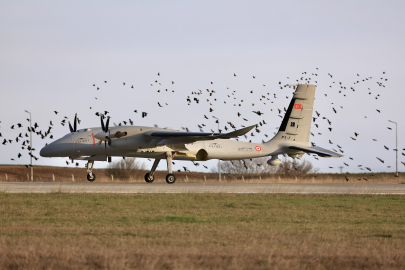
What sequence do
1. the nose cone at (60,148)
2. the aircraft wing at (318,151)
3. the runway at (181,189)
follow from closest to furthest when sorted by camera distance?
1. the runway at (181,189)
2. the nose cone at (60,148)
3. the aircraft wing at (318,151)

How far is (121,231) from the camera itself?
36.5ft

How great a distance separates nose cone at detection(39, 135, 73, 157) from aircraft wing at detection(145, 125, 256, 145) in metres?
→ 5.68

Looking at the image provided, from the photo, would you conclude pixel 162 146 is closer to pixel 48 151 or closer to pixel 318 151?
pixel 48 151

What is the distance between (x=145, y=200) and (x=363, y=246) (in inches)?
470

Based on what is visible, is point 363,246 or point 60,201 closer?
point 363,246

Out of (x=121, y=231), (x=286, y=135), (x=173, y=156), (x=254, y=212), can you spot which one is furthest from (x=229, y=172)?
(x=121, y=231)

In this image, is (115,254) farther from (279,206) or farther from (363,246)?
(279,206)

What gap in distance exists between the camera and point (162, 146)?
115 feet

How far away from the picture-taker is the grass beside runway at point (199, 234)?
7.61 m

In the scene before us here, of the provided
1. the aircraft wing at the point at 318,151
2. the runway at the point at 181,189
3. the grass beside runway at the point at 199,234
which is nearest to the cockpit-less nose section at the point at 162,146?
the aircraft wing at the point at 318,151

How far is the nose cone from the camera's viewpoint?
33444mm

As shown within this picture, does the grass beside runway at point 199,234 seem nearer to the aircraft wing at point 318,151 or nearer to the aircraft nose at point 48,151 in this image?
the aircraft nose at point 48,151

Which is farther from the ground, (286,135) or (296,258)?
(286,135)

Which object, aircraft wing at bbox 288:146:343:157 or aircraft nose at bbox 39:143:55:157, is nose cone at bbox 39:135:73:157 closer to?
aircraft nose at bbox 39:143:55:157
